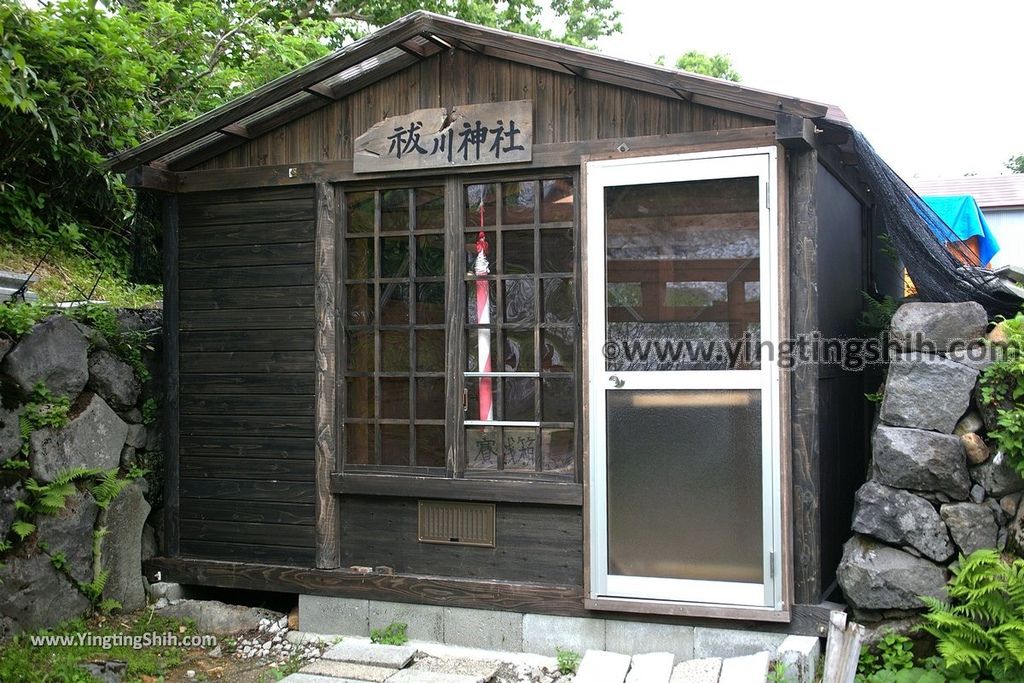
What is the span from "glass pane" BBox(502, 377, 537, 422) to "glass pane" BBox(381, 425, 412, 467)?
2.51 ft

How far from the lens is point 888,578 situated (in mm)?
5070

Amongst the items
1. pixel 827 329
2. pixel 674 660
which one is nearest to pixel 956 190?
pixel 827 329

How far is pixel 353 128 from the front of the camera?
6.40 meters

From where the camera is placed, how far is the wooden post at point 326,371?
21.0 feet

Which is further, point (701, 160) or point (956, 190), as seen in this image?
point (956, 190)

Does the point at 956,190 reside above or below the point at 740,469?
above

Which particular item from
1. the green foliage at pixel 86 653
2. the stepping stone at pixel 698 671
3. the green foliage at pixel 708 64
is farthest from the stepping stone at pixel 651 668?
the green foliage at pixel 708 64

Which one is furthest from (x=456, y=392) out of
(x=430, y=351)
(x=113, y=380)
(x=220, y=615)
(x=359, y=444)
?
(x=113, y=380)

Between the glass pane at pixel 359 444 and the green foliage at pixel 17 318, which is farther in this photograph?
the glass pane at pixel 359 444

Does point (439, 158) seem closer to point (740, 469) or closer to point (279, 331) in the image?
point (279, 331)

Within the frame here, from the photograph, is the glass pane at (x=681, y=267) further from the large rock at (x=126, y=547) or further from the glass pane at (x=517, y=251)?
the large rock at (x=126, y=547)

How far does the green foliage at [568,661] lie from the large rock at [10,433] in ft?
12.8

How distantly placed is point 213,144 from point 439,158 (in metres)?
1.88

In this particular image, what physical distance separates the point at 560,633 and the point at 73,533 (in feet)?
11.5
